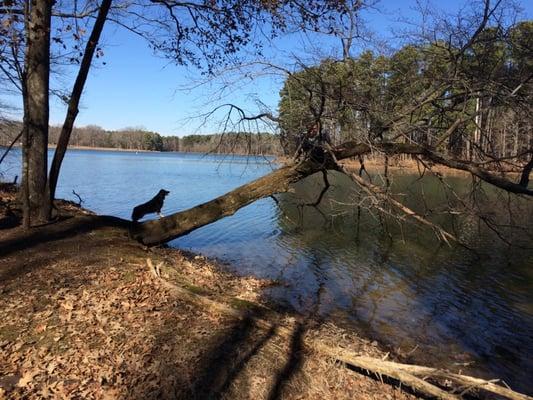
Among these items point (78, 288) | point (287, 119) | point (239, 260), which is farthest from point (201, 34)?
point (78, 288)

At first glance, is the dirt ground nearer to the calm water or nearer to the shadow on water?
the shadow on water

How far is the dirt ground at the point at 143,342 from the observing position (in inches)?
157

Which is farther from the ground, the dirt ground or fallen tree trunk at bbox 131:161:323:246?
fallen tree trunk at bbox 131:161:323:246

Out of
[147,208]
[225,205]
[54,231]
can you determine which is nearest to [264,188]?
[225,205]

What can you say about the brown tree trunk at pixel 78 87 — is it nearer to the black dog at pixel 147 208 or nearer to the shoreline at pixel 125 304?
the shoreline at pixel 125 304

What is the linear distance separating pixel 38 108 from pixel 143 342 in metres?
5.57

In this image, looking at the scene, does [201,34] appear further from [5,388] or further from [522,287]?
[522,287]

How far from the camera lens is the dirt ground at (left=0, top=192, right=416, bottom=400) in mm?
3979

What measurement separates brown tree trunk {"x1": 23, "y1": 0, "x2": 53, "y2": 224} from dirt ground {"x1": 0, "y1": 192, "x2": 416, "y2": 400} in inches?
69.8

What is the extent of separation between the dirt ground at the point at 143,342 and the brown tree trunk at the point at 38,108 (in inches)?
69.8

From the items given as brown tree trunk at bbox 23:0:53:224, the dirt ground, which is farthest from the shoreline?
brown tree trunk at bbox 23:0:53:224

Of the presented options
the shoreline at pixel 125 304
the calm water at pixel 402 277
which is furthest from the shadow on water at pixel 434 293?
the shoreline at pixel 125 304

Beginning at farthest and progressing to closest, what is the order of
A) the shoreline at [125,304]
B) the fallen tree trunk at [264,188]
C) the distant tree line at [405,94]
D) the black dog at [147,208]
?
the black dog at [147,208] → the fallen tree trunk at [264,188] → the distant tree line at [405,94] → the shoreline at [125,304]

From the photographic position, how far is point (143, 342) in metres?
4.63
